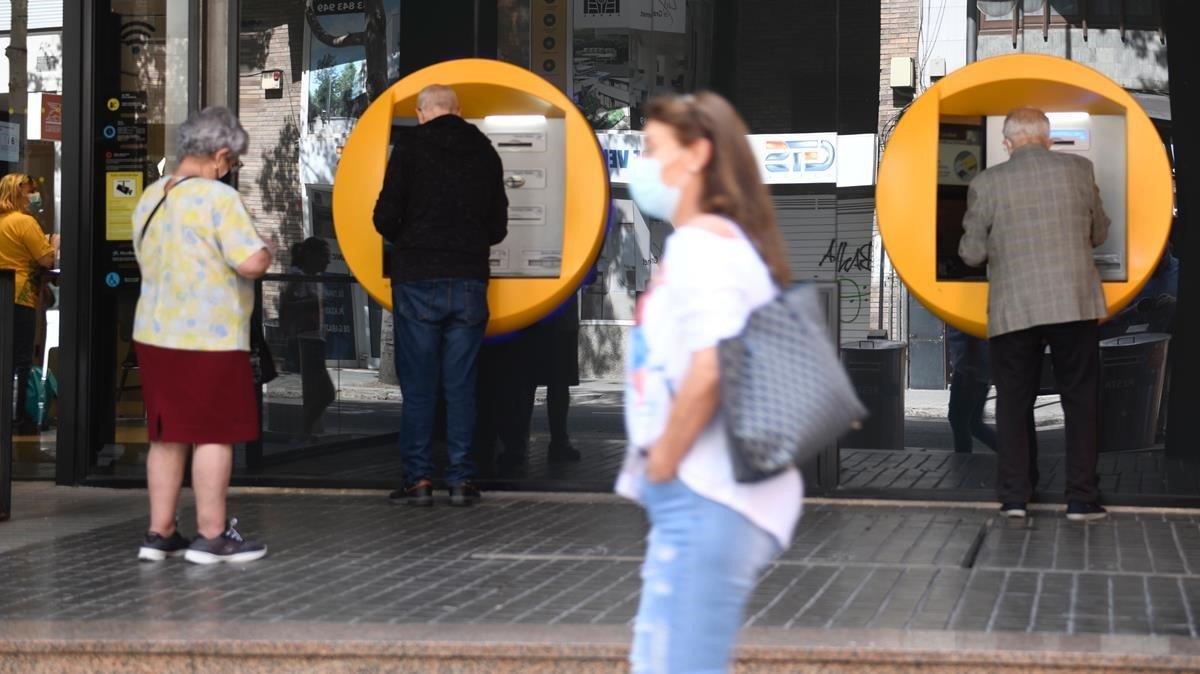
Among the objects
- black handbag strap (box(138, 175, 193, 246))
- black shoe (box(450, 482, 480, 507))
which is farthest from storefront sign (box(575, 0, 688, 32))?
black handbag strap (box(138, 175, 193, 246))

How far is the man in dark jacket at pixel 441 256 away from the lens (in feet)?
23.9

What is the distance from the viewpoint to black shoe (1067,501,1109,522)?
709cm

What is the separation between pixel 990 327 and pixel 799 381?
14.0 feet

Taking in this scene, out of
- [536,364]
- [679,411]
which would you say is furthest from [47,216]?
[679,411]

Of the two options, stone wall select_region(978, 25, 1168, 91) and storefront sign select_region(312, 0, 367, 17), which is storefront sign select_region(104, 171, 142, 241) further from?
stone wall select_region(978, 25, 1168, 91)

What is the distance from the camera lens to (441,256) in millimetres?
7293

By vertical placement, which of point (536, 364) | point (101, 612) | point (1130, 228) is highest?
point (1130, 228)

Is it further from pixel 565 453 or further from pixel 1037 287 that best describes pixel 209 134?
pixel 1037 287

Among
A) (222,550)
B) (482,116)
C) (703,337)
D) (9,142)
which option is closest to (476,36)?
(482,116)

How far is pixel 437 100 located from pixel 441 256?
0.67 metres

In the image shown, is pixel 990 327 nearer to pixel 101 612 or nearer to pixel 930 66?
pixel 930 66

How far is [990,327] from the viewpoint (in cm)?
710

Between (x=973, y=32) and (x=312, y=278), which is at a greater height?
(x=973, y=32)

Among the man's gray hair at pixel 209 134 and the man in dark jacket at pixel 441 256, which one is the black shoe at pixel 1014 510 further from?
the man's gray hair at pixel 209 134
